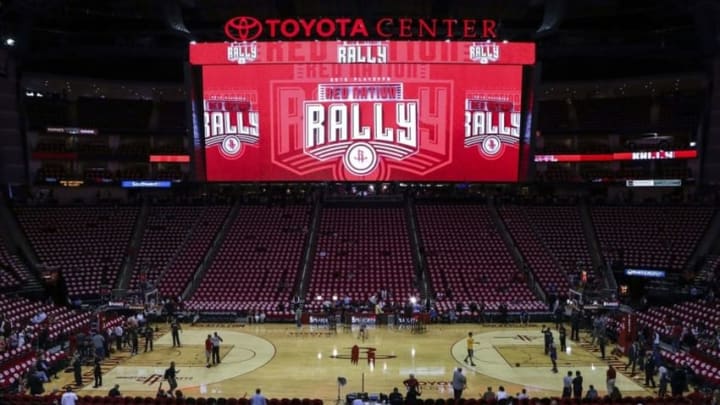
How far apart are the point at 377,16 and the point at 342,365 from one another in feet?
94.0

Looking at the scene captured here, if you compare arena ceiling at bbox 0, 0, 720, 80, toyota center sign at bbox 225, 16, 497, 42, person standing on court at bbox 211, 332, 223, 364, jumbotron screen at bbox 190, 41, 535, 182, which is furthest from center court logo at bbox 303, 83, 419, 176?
person standing on court at bbox 211, 332, 223, 364

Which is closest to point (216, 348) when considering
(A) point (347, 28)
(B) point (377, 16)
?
(A) point (347, 28)

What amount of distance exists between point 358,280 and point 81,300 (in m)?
15.9

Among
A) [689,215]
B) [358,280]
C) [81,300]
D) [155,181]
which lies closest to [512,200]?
[689,215]

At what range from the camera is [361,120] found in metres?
39.7

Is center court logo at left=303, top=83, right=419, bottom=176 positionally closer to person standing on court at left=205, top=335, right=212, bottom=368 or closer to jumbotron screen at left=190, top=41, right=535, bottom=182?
jumbotron screen at left=190, top=41, right=535, bottom=182

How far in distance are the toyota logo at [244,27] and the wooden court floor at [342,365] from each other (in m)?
18.5

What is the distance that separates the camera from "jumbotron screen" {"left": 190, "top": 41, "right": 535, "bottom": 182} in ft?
128

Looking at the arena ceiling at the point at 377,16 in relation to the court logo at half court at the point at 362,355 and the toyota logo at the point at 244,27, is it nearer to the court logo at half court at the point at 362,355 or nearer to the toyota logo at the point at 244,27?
the toyota logo at the point at 244,27

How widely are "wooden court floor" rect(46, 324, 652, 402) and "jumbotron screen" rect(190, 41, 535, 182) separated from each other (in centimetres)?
1290

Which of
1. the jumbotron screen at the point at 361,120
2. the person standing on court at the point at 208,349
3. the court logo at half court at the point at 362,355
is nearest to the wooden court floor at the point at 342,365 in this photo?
the court logo at half court at the point at 362,355

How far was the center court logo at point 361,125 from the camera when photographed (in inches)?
1551

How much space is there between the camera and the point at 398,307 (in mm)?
32219

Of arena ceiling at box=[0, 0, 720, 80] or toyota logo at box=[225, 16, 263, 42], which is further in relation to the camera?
arena ceiling at box=[0, 0, 720, 80]
